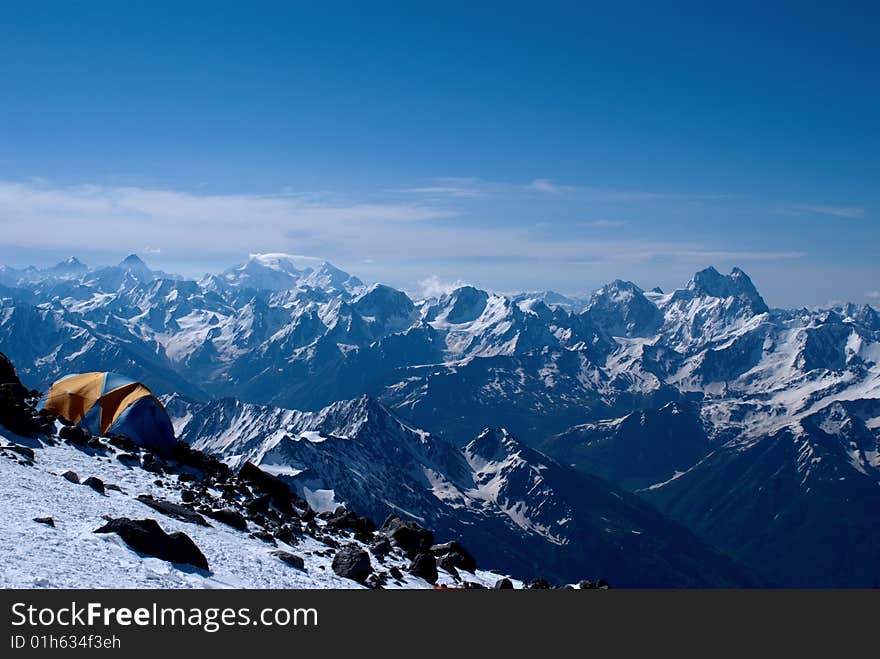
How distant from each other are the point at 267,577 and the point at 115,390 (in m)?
40.2

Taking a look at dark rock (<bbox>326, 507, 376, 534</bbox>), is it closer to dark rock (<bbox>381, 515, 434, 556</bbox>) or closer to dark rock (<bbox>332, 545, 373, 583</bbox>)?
dark rock (<bbox>381, 515, 434, 556</bbox>)

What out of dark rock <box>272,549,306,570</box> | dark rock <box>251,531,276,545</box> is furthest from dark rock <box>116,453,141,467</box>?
dark rock <box>272,549,306,570</box>

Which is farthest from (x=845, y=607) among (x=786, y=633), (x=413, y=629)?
(x=413, y=629)

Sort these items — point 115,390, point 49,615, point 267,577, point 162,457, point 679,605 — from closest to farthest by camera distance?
point 49,615 → point 679,605 → point 267,577 → point 162,457 → point 115,390

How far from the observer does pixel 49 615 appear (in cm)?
2119

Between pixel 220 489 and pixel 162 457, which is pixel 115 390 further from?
pixel 220 489

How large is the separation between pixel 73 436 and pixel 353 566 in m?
24.2

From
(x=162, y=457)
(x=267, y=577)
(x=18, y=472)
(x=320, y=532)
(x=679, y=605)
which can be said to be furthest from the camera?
(x=162, y=457)

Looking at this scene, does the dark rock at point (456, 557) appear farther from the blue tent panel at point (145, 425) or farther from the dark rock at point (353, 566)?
the blue tent panel at point (145, 425)

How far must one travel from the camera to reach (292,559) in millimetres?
33125

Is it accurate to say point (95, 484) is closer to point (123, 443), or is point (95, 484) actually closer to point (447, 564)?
point (123, 443)

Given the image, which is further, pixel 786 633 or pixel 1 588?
pixel 786 633

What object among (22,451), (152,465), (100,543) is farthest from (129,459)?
(100,543)

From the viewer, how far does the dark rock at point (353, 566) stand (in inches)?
1329
